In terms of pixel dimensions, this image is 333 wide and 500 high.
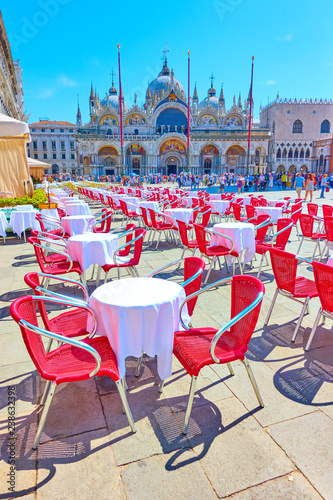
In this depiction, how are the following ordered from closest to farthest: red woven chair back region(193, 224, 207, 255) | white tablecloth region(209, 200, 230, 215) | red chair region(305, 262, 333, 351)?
red chair region(305, 262, 333, 351), red woven chair back region(193, 224, 207, 255), white tablecloth region(209, 200, 230, 215)

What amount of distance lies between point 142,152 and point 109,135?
5546mm

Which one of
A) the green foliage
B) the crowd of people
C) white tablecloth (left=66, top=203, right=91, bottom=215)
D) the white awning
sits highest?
the white awning

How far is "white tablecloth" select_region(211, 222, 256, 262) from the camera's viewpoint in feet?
16.7

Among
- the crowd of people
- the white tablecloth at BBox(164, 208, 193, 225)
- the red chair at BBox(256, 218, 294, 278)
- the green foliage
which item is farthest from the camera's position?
the crowd of people

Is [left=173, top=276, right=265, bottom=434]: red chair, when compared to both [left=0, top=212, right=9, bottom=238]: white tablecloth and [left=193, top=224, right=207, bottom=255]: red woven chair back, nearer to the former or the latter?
[left=193, top=224, right=207, bottom=255]: red woven chair back

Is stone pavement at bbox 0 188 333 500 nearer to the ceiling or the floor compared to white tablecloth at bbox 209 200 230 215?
nearer to the floor

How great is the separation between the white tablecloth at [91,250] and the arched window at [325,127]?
6355 cm

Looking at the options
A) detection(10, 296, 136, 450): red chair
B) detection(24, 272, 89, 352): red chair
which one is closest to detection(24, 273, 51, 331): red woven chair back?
detection(24, 272, 89, 352): red chair

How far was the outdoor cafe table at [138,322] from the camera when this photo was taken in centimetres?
223

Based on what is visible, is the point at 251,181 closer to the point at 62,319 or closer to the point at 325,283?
the point at 325,283

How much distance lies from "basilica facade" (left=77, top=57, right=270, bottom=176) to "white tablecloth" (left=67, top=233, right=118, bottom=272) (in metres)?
47.0

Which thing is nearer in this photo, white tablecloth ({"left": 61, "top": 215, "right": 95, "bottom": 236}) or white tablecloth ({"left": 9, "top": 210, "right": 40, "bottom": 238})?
white tablecloth ({"left": 61, "top": 215, "right": 95, "bottom": 236})

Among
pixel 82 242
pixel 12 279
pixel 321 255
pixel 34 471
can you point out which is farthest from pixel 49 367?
pixel 321 255

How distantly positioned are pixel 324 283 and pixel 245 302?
0.87 meters
